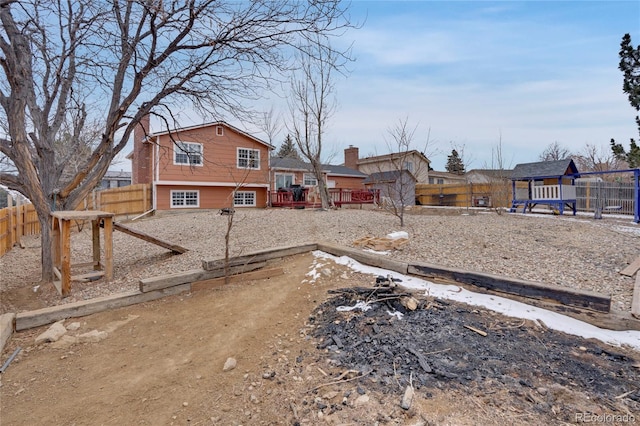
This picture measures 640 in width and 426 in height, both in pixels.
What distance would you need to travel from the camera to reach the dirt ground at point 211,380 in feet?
6.71

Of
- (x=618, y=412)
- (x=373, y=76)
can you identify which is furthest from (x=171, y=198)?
(x=618, y=412)

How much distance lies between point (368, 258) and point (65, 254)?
431 cm

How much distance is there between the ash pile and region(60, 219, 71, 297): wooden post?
3635 mm

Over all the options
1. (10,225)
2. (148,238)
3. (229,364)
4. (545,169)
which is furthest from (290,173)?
(229,364)

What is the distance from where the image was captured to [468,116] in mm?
16531

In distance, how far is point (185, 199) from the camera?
17578 mm

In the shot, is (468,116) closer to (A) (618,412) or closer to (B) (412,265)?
(B) (412,265)

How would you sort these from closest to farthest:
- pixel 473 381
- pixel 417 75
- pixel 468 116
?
pixel 473 381 < pixel 417 75 < pixel 468 116

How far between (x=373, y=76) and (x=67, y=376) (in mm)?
9529

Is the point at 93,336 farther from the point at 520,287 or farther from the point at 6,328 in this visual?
the point at 520,287

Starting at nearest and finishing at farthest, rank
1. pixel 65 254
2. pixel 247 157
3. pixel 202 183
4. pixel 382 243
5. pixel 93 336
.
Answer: pixel 93 336 → pixel 65 254 → pixel 382 243 → pixel 202 183 → pixel 247 157

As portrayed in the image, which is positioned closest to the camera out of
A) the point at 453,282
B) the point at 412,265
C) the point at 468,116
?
the point at 453,282

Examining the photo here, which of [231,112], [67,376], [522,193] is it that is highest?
[231,112]

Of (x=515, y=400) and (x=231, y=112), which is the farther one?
(x=231, y=112)
